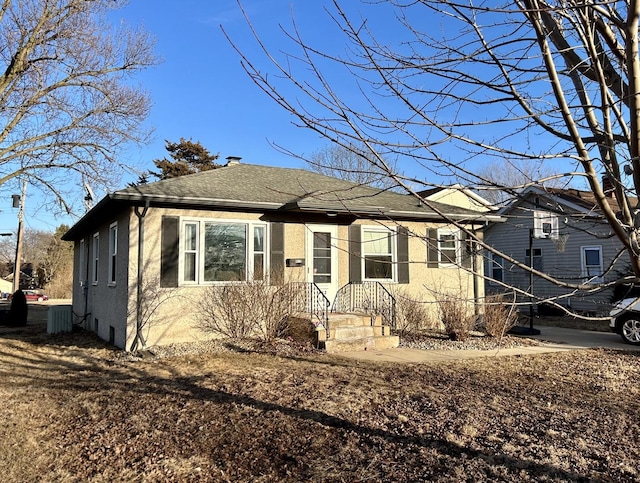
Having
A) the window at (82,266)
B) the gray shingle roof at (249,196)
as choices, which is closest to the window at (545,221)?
the gray shingle roof at (249,196)

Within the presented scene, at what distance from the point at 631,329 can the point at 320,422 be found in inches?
352

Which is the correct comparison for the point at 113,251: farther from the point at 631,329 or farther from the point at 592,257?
the point at 592,257

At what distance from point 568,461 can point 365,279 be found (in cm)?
806

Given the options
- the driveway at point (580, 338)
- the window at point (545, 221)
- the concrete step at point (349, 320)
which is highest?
the window at point (545, 221)

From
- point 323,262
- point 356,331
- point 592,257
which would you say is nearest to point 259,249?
point 323,262

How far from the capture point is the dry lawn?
385 centimetres

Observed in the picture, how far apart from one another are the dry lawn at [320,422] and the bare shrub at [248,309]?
1.77 metres

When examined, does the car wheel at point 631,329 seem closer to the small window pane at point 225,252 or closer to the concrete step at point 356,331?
the concrete step at point 356,331

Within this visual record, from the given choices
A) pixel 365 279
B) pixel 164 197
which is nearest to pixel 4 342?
pixel 164 197

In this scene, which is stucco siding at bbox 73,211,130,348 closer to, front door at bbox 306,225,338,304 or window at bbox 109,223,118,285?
window at bbox 109,223,118,285

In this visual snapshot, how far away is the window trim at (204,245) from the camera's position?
9922 mm

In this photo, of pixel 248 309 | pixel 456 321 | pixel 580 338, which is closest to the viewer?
pixel 248 309

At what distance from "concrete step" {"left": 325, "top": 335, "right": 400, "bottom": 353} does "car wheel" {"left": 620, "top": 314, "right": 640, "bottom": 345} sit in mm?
5175

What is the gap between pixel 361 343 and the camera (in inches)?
367
